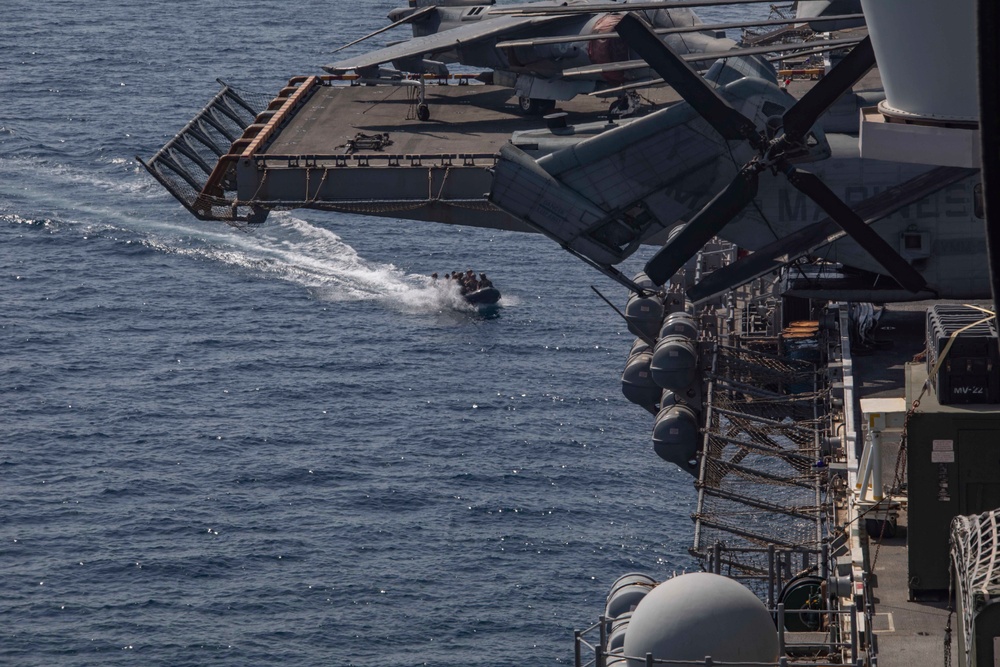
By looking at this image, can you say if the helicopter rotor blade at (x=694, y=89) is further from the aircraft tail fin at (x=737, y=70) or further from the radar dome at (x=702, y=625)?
the radar dome at (x=702, y=625)

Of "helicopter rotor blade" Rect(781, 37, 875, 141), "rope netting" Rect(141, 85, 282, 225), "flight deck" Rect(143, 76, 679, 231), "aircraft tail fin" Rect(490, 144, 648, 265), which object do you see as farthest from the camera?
"rope netting" Rect(141, 85, 282, 225)

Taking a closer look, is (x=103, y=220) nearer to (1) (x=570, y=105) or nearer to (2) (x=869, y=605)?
(1) (x=570, y=105)

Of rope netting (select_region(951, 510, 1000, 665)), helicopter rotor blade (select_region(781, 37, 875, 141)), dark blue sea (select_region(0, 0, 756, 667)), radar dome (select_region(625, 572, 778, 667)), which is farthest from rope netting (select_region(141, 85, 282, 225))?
rope netting (select_region(951, 510, 1000, 665))

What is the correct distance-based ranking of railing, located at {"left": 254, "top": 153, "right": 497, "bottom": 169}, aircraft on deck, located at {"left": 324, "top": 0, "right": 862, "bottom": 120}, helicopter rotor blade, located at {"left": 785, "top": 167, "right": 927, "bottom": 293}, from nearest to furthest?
helicopter rotor blade, located at {"left": 785, "top": 167, "right": 927, "bottom": 293} → railing, located at {"left": 254, "top": 153, "right": 497, "bottom": 169} → aircraft on deck, located at {"left": 324, "top": 0, "right": 862, "bottom": 120}

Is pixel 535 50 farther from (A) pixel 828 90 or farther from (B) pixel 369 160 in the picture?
(A) pixel 828 90

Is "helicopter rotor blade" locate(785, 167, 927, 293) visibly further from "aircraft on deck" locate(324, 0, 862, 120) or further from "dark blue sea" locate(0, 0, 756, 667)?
"dark blue sea" locate(0, 0, 756, 667)

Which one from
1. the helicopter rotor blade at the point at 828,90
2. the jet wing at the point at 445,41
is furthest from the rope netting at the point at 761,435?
the jet wing at the point at 445,41
